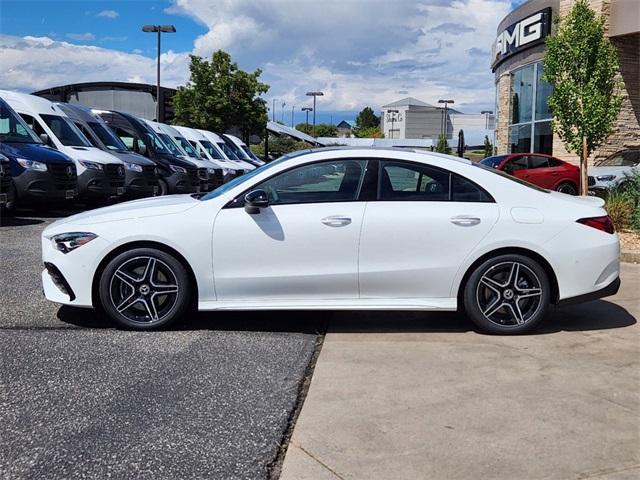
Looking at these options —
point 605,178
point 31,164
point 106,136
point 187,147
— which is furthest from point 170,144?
point 605,178

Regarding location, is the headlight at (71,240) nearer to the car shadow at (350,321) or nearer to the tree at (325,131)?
the car shadow at (350,321)

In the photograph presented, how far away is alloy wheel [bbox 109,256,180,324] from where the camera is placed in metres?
5.06

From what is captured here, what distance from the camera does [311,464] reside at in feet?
10.1

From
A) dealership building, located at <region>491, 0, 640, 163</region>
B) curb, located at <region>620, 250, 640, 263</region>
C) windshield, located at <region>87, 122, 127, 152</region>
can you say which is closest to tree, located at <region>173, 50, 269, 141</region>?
dealership building, located at <region>491, 0, 640, 163</region>

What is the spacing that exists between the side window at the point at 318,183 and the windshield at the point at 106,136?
11.2 m

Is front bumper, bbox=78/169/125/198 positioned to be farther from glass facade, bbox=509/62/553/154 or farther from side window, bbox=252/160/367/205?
glass facade, bbox=509/62/553/154

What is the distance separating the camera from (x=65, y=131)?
13891 millimetres

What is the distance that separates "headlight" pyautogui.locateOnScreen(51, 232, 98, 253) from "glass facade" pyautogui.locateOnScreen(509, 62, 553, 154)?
830 inches

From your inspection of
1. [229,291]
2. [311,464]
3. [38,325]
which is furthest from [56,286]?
[311,464]

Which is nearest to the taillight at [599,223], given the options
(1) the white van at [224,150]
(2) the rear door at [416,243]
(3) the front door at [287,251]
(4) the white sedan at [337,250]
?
(4) the white sedan at [337,250]

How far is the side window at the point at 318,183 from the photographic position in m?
5.18

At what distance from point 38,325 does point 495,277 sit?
362 cm

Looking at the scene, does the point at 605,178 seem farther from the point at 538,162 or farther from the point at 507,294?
the point at 507,294

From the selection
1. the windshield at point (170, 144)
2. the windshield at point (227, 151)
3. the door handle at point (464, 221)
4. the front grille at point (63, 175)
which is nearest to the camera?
the door handle at point (464, 221)
